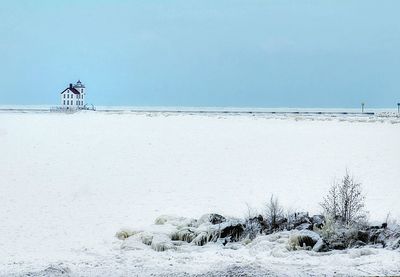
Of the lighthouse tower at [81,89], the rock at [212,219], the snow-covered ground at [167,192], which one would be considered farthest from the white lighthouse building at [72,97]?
the rock at [212,219]

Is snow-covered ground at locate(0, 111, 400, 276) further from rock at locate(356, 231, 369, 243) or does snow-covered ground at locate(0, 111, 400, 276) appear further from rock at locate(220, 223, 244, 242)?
rock at locate(356, 231, 369, 243)

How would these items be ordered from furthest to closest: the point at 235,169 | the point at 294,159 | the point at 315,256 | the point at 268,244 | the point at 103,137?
the point at 103,137
the point at 294,159
the point at 235,169
the point at 268,244
the point at 315,256

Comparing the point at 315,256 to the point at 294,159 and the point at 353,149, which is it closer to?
the point at 294,159

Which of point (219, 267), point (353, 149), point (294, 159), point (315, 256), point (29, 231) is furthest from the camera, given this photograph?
point (353, 149)

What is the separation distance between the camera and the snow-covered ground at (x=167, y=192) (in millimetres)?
10797

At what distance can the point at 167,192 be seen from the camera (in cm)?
1914

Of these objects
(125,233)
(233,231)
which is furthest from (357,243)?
(125,233)

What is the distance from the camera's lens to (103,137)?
1572 inches

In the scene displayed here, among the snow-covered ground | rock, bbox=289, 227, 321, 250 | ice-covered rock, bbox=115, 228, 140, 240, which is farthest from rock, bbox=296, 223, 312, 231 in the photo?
ice-covered rock, bbox=115, 228, 140, 240

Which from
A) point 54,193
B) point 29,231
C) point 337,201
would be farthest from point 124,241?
point 54,193

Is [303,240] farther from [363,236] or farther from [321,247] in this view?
[363,236]

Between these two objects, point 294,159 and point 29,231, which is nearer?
point 29,231

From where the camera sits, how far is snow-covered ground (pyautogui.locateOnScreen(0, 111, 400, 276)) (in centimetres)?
1080

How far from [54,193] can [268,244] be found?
9163 millimetres
